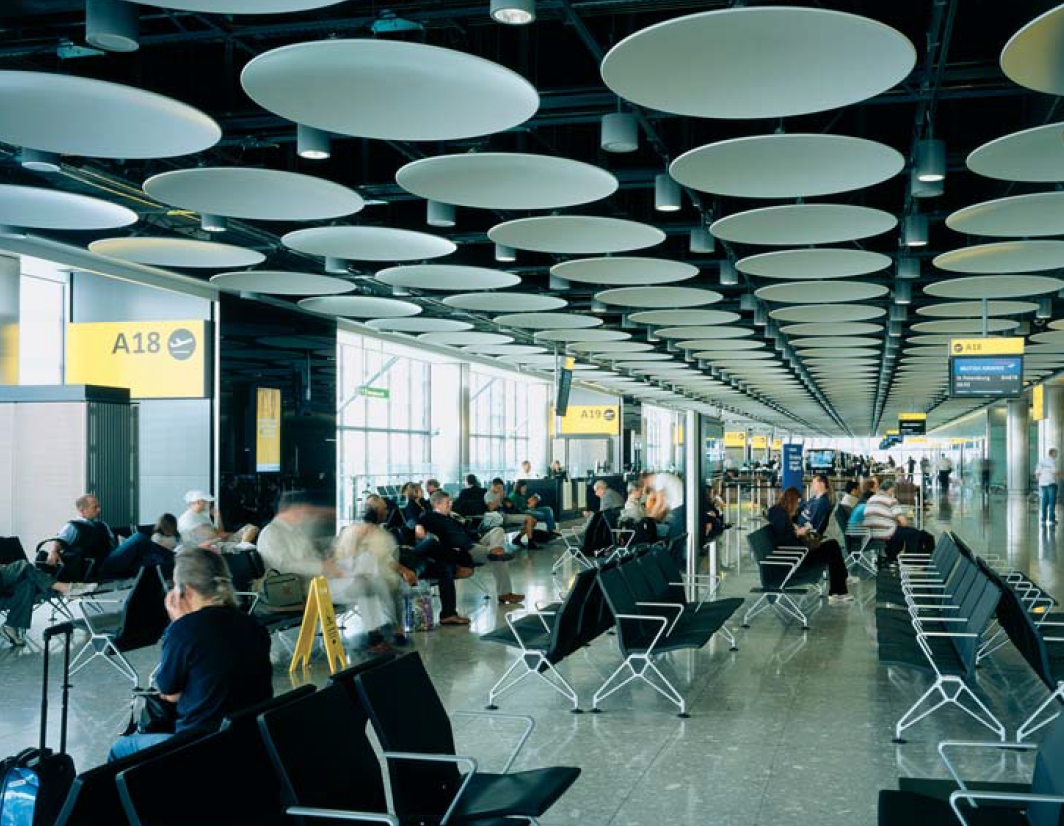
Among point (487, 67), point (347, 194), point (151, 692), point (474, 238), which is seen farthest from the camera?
point (474, 238)

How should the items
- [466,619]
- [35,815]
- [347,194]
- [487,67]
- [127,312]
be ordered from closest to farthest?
[35,815] → [487,67] → [347,194] → [466,619] → [127,312]

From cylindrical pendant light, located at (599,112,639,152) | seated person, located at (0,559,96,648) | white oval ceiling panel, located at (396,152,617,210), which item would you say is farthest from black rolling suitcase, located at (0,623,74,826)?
seated person, located at (0,559,96,648)

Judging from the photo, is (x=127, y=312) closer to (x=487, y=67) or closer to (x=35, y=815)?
(x=487, y=67)

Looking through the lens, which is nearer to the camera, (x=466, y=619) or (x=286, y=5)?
(x=286, y=5)

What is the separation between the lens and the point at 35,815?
3.64m

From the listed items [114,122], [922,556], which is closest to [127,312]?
[114,122]

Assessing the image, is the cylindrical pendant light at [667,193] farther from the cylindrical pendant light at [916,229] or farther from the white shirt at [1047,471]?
the white shirt at [1047,471]

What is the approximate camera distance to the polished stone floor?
5.23 m

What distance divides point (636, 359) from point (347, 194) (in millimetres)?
19126

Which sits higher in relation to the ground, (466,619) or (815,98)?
(815,98)

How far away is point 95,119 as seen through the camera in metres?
6.35

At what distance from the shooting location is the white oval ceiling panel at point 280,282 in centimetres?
1357

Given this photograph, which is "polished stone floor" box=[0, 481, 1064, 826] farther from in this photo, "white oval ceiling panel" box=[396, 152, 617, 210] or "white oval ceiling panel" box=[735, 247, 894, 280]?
"white oval ceiling panel" box=[735, 247, 894, 280]

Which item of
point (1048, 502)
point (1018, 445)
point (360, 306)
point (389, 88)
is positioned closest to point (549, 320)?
point (360, 306)
